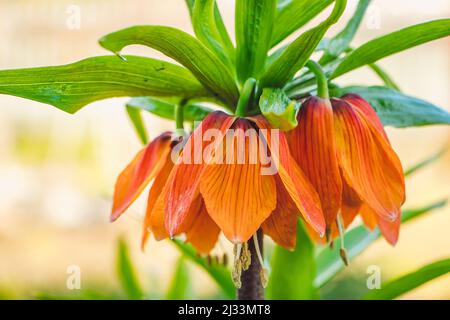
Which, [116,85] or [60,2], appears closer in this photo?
[116,85]

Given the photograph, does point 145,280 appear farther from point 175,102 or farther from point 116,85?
point 116,85

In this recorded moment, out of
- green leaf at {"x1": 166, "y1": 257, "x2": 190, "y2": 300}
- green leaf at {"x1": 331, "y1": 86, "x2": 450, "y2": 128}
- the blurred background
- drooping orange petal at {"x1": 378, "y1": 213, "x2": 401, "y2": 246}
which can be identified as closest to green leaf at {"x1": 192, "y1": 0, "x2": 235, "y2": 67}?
green leaf at {"x1": 331, "y1": 86, "x2": 450, "y2": 128}

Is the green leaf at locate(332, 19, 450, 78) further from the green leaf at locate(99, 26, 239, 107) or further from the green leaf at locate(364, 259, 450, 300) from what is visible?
the green leaf at locate(364, 259, 450, 300)

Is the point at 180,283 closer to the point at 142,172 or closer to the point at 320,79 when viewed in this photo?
the point at 142,172

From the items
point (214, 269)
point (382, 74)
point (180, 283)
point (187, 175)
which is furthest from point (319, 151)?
point (180, 283)

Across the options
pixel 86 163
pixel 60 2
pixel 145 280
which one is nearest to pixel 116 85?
pixel 145 280

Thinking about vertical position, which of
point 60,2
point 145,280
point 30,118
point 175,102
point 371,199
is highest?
point 60,2
